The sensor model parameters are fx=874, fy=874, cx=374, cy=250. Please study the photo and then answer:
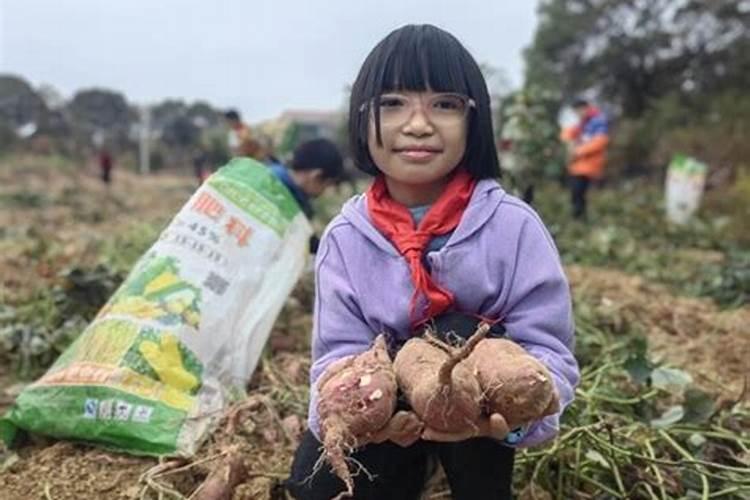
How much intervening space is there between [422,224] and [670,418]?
886 millimetres

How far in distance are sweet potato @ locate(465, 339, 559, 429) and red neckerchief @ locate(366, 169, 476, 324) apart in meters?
0.21

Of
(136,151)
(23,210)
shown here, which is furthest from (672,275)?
(136,151)

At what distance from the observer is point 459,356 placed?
39.2 inches

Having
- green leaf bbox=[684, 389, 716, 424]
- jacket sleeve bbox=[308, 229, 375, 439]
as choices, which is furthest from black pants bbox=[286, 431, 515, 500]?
green leaf bbox=[684, 389, 716, 424]

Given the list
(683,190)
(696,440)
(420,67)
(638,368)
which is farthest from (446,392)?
(683,190)

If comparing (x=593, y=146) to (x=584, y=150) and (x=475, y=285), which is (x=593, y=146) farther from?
(x=475, y=285)

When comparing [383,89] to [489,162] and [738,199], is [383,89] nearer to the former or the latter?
[489,162]

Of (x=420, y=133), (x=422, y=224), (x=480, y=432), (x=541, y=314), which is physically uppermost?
(x=420, y=133)

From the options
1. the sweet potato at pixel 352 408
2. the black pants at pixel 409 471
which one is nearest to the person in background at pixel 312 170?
the black pants at pixel 409 471

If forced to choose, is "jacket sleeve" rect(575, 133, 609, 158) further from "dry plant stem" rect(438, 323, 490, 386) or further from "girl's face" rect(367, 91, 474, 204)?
"dry plant stem" rect(438, 323, 490, 386)

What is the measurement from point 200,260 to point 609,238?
3.52m

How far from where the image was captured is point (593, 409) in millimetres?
1854

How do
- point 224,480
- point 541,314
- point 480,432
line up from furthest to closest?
point 224,480 → point 541,314 → point 480,432

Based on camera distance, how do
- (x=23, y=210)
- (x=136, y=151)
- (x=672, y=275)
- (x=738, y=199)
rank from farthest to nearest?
Answer: 1. (x=136, y=151)
2. (x=23, y=210)
3. (x=738, y=199)
4. (x=672, y=275)
